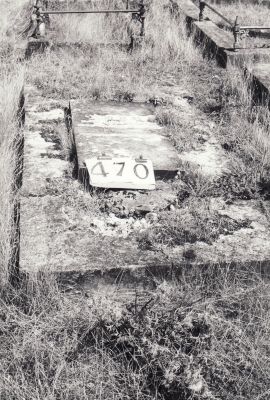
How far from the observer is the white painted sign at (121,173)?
3.28 m

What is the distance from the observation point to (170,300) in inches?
102

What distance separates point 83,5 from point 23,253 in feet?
22.2

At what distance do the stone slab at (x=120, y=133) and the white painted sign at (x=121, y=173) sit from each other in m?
0.11

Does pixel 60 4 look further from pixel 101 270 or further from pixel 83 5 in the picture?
pixel 101 270

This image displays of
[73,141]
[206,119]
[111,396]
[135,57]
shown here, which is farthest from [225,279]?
[135,57]

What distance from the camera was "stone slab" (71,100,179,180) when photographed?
12.0ft

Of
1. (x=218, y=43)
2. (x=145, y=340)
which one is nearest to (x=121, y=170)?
(x=145, y=340)

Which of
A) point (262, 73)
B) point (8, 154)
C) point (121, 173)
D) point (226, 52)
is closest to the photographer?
point (121, 173)

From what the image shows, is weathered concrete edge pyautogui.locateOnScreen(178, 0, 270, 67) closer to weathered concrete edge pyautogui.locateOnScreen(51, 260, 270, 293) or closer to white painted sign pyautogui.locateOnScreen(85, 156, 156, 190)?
white painted sign pyautogui.locateOnScreen(85, 156, 156, 190)

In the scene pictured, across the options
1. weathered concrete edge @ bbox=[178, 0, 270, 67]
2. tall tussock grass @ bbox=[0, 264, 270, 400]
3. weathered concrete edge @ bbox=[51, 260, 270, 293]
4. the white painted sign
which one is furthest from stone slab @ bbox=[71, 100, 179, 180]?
weathered concrete edge @ bbox=[178, 0, 270, 67]

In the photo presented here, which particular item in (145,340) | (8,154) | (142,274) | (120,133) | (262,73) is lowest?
(145,340)

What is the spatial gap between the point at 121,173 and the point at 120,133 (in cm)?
82

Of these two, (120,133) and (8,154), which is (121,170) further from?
(8,154)

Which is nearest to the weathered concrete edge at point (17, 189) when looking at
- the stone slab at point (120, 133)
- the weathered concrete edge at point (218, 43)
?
the stone slab at point (120, 133)
